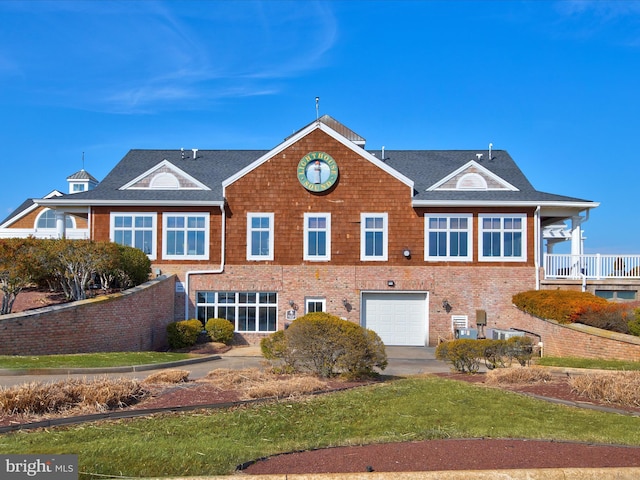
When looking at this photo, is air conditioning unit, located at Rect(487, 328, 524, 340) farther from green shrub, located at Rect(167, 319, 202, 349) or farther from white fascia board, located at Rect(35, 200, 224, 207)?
white fascia board, located at Rect(35, 200, 224, 207)

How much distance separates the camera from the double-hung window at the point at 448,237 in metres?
25.2

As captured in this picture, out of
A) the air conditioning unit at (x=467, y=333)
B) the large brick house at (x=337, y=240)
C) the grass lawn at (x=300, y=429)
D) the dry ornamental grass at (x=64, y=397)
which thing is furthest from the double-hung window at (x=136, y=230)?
the grass lawn at (x=300, y=429)

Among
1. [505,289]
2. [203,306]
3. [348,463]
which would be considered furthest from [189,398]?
[505,289]

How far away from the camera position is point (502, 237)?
25281mm

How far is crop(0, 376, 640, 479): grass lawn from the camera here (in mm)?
6863

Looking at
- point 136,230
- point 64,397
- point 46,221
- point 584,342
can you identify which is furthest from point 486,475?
point 46,221

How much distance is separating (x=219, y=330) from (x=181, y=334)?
170 cm

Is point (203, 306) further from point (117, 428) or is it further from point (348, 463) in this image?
point (348, 463)

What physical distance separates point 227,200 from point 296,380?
15127 millimetres

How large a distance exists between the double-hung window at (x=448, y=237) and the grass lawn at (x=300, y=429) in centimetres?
1468

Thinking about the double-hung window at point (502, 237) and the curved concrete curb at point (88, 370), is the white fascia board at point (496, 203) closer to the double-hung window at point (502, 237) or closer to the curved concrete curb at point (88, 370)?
the double-hung window at point (502, 237)

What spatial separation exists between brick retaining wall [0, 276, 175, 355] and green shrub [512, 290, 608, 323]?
534 inches

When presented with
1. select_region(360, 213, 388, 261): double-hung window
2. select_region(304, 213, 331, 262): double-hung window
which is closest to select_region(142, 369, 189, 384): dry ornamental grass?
select_region(304, 213, 331, 262): double-hung window

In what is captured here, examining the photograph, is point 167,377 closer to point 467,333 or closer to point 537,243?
point 467,333
